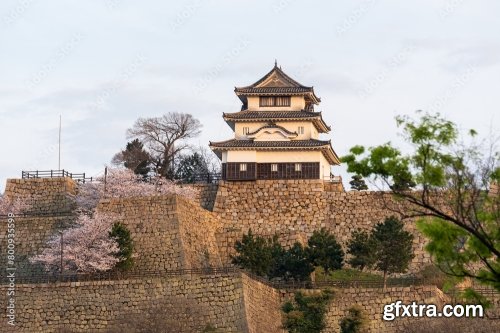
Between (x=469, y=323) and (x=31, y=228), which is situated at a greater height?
(x=31, y=228)

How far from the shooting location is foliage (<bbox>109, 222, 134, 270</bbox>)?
4616cm

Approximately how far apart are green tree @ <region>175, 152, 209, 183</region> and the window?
5234 millimetres

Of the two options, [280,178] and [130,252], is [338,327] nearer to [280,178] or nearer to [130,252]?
[130,252]

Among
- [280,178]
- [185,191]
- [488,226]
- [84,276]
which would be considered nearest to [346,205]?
[280,178]

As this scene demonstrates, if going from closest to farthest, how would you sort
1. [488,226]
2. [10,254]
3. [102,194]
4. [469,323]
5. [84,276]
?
[488,226] < [469,323] < [84,276] < [10,254] < [102,194]

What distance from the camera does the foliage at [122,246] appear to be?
46156 mm

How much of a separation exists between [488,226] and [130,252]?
28157mm

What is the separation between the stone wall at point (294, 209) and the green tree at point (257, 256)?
227 inches

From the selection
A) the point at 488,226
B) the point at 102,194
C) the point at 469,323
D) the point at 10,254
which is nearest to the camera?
the point at 488,226

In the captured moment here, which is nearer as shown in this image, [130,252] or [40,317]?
[40,317]

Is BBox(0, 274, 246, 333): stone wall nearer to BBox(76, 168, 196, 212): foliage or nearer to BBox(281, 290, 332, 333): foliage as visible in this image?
BBox(281, 290, 332, 333): foliage

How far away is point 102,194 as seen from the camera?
173ft

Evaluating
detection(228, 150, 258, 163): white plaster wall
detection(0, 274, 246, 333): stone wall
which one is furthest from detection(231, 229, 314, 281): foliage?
detection(228, 150, 258, 163): white plaster wall

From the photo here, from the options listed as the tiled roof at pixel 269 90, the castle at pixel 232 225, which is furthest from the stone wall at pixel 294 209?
the tiled roof at pixel 269 90
